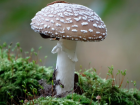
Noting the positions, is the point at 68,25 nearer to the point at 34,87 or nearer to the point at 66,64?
the point at 66,64

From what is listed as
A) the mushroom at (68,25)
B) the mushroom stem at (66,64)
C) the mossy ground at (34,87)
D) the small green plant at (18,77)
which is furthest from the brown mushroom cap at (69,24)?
the small green plant at (18,77)

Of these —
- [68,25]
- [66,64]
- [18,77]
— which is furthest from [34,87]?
[68,25]

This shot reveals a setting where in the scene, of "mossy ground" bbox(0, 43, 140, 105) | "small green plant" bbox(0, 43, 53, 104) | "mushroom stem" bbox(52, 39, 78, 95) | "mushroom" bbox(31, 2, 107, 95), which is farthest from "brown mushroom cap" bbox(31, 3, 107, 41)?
"small green plant" bbox(0, 43, 53, 104)

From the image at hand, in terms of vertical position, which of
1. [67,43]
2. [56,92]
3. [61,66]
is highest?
[67,43]

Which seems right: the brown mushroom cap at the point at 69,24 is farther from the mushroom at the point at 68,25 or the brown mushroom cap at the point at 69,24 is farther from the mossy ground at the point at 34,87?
the mossy ground at the point at 34,87

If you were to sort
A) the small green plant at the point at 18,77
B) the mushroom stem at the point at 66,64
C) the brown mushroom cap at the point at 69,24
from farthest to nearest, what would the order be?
1. the small green plant at the point at 18,77
2. the mushroom stem at the point at 66,64
3. the brown mushroom cap at the point at 69,24

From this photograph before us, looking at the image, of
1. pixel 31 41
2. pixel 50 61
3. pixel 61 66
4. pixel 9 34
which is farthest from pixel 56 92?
pixel 31 41

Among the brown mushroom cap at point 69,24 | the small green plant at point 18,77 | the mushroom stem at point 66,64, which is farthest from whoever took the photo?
the small green plant at point 18,77

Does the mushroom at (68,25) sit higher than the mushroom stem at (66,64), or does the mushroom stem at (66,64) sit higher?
the mushroom at (68,25)

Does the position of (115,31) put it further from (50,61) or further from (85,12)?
(85,12)
